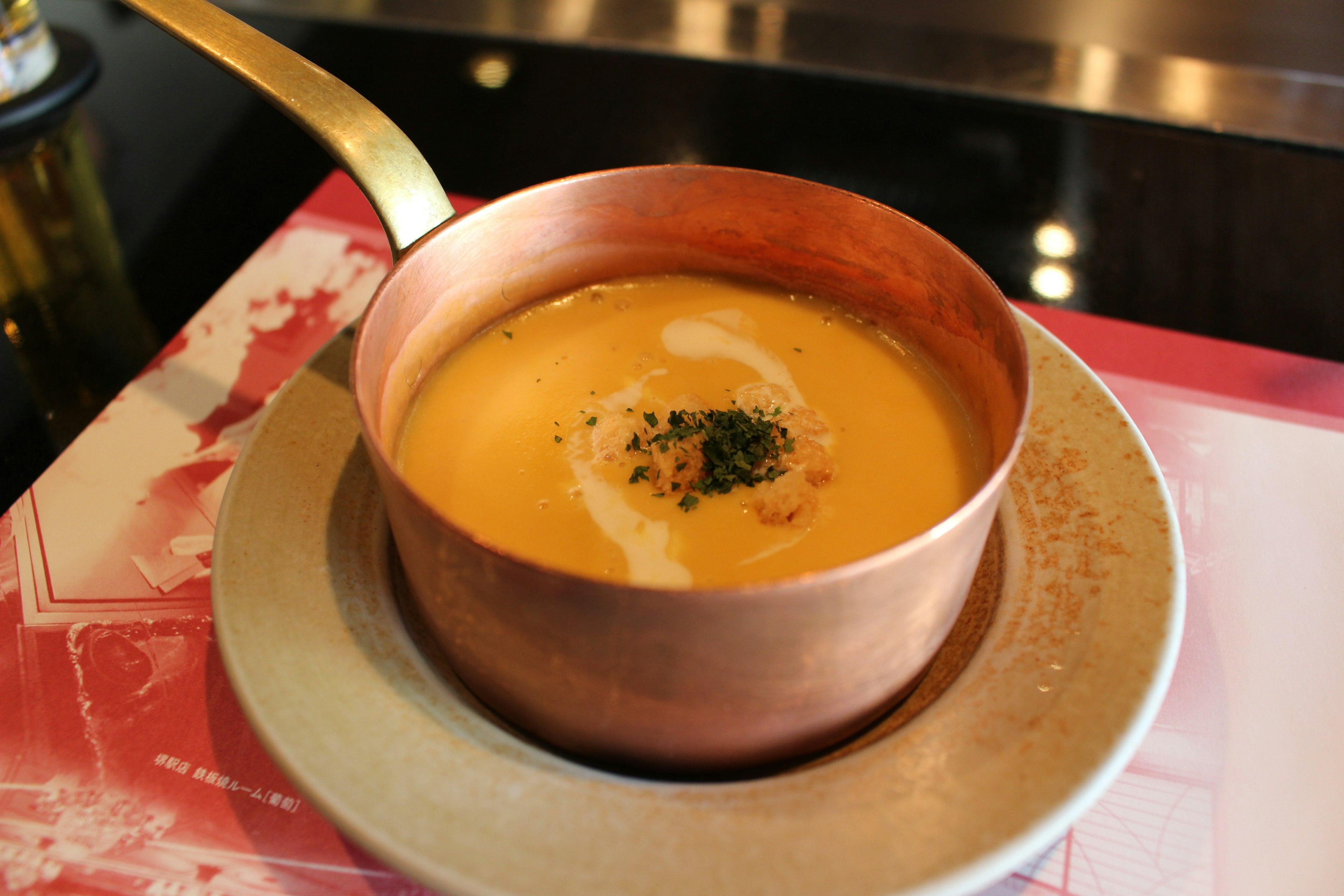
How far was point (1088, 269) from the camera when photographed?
1.61m

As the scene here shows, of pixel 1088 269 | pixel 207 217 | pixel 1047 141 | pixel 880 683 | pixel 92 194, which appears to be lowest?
pixel 92 194

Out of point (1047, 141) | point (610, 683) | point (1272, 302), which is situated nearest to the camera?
point (610, 683)

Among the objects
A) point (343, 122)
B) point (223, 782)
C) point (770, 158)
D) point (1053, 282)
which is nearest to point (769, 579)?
point (223, 782)

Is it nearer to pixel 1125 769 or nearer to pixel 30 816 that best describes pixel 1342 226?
pixel 1125 769

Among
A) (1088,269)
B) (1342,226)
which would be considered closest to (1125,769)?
(1088,269)

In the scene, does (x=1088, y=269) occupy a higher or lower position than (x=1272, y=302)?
lower

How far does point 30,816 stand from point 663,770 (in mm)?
556

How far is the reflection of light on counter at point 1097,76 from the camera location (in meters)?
2.01

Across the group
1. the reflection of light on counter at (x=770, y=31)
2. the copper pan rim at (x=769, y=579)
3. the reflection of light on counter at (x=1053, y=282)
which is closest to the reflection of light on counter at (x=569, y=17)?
the reflection of light on counter at (x=770, y=31)

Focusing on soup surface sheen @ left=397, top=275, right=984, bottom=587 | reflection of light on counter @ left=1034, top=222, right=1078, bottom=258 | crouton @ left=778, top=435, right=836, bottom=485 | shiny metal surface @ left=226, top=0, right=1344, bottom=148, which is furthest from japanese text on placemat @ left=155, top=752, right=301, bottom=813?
shiny metal surface @ left=226, top=0, right=1344, bottom=148

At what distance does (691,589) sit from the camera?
640mm

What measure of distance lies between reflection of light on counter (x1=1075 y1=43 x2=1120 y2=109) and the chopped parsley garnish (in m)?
1.37

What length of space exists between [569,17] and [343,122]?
4.71 feet

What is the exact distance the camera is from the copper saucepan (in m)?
0.68
